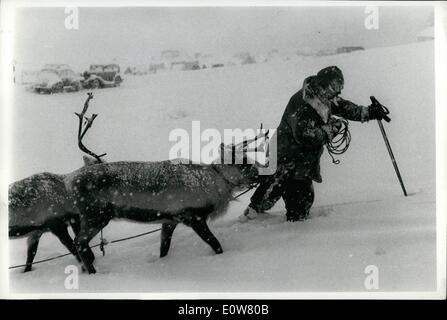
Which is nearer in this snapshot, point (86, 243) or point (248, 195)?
point (86, 243)

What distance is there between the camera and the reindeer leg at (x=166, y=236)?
→ 3.23 m

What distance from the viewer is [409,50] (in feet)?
10.8

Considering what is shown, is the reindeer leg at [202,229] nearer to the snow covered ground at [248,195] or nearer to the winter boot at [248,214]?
the snow covered ground at [248,195]

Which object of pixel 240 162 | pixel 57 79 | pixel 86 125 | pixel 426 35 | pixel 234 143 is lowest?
pixel 240 162

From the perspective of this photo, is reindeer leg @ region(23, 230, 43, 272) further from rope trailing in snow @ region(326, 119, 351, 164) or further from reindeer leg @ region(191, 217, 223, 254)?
rope trailing in snow @ region(326, 119, 351, 164)

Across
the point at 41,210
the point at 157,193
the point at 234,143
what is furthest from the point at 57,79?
the point at 234,143

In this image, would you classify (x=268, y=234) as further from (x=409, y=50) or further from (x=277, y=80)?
(x=409, y=50)

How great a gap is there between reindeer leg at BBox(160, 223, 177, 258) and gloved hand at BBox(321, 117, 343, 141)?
1.01 metres

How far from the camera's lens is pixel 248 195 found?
329 centimetres

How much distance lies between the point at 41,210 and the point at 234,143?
3.78 feet

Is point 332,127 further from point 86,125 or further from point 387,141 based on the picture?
point 86,125

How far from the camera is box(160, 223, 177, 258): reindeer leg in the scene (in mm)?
3229

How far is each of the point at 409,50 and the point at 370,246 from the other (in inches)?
45.2

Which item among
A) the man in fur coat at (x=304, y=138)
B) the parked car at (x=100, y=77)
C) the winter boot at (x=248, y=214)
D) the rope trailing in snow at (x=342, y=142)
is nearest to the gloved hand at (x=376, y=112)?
the man in fur coat at (x=304, y=138)
